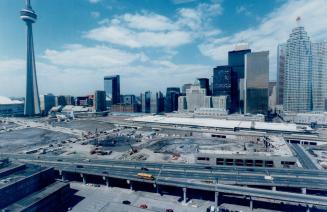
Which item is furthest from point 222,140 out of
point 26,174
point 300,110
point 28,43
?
point 28,43

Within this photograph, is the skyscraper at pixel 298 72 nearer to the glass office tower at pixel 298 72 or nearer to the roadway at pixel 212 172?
the glass office tower at pixel 298 72

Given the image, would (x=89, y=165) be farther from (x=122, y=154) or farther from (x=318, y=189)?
(x=318, y=189)

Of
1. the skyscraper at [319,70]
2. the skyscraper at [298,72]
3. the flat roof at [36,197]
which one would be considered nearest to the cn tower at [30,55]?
the flat roof at [36,197]

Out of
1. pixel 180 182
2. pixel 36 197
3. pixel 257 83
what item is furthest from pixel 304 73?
pixel 36 197

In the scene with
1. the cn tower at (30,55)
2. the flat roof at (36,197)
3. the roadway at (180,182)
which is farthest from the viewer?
the cn tower at (30,55)

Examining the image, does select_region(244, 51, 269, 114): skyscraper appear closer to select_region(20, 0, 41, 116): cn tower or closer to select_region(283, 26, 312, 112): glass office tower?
select_region(283, 26, 312, 112): glass office tower

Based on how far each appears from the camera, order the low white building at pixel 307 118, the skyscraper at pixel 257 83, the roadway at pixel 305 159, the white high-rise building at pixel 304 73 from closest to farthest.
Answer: the roadway at pixel 305 159 < the low white building at pixel 307 118 < the white high-rise building at pixel 304 73 < the skyscraper at pixel 257 83
